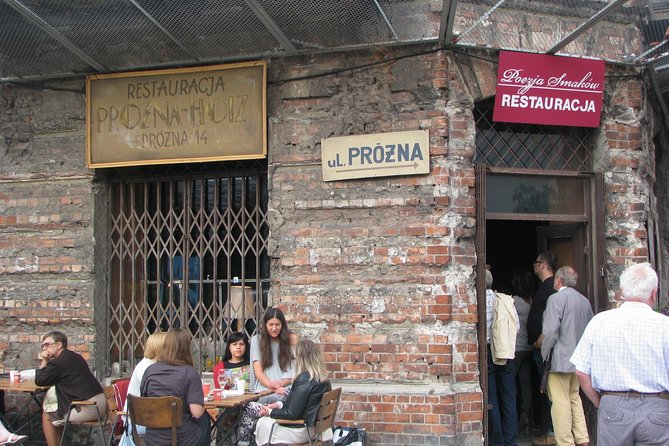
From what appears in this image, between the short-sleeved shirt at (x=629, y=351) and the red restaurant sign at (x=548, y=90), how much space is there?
3212mm

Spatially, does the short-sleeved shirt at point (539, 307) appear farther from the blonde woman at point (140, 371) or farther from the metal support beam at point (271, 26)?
the blonde woman at point (140, 371)

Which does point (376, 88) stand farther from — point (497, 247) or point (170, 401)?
point (497, 247)

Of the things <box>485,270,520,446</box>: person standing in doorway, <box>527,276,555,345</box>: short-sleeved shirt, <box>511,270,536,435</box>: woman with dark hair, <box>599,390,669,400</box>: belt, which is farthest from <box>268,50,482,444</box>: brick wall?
<box>599,390,669,400</box>: belt

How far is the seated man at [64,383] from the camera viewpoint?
7.13 meters

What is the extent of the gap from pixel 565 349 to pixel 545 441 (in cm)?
144

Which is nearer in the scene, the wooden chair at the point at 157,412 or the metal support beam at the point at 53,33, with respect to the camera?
the wooden chair at the point at 157,412

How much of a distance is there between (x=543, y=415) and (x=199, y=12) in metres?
5.43

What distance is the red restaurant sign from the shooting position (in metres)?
7.42

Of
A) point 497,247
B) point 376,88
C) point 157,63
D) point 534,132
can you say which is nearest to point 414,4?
point 376,88

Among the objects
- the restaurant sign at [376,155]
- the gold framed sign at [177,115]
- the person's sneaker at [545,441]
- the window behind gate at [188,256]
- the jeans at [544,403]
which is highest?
the gold framed sign at [177,115]

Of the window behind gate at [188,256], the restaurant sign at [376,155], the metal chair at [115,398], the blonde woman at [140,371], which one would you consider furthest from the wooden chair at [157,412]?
the restaurant sign at [376,155]

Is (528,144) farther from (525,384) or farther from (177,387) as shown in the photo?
(177,387)

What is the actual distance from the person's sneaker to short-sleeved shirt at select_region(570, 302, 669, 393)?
3741 millimetres

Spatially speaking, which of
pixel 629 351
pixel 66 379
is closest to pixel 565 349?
pixel 629 351
